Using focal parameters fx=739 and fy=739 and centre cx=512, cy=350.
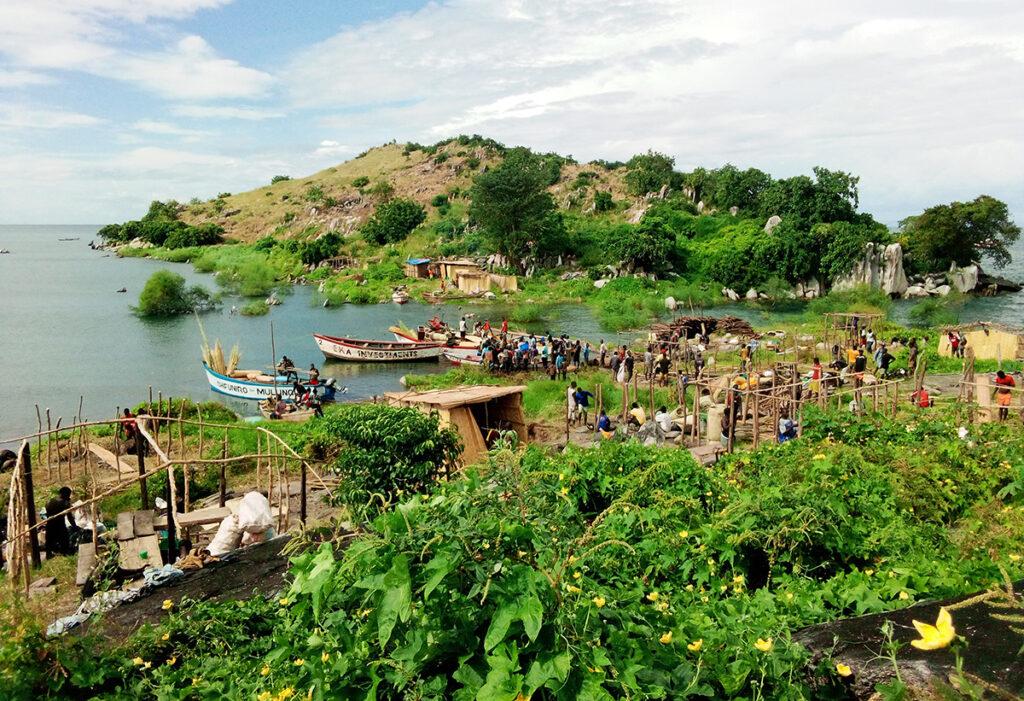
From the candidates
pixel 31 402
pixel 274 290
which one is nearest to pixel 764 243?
pixel 274 290

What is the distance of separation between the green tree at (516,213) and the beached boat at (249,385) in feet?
95.9

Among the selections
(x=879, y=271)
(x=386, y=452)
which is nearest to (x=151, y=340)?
(x=386, y=452)

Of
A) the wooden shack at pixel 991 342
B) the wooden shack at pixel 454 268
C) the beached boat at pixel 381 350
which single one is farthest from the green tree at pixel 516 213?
the wooden shack at pixel 991 342

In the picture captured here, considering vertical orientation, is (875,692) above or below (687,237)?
below

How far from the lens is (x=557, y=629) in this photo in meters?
3.21

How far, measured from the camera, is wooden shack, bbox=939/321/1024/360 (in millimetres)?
23016

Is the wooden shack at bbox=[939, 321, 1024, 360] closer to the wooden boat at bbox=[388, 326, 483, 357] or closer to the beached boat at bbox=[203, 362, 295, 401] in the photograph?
the wooden boat at bbox=[388, 326, 483, 357]

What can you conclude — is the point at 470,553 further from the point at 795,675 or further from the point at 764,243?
the point at 764,243

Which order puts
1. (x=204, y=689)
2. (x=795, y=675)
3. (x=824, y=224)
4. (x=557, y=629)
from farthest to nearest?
1. (x=824, y=224)
2. (x=204, y=689)
3. (x=795, y=675)
4. (x=557, y=629)

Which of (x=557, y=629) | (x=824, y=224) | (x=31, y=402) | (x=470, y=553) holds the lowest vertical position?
(x=31, y=402)

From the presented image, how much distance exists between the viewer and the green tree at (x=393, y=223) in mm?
64812

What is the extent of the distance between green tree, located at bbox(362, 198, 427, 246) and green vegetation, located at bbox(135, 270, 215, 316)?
20532mm

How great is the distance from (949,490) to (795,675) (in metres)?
5.91

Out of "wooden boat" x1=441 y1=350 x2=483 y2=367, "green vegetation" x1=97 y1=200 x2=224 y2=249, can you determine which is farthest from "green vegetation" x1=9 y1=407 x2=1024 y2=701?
"green vegetation" x1=97 y1=200 x2=224 y2=249
